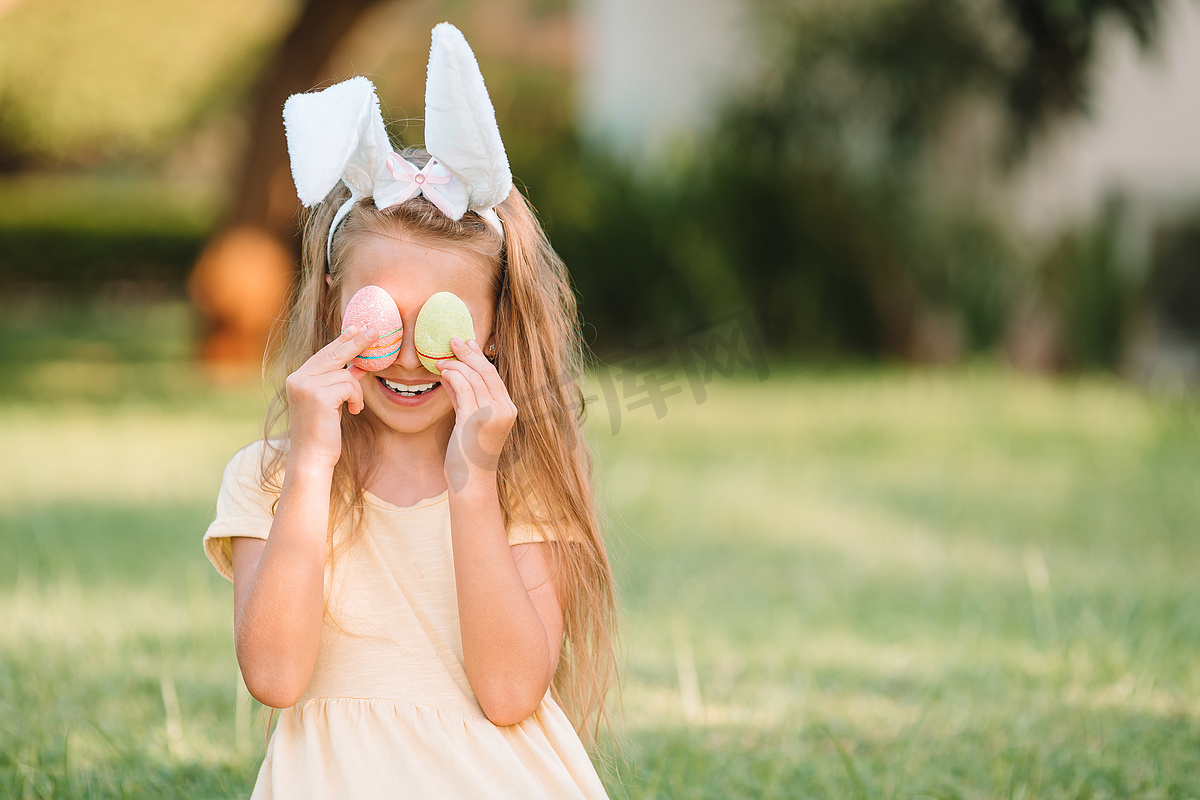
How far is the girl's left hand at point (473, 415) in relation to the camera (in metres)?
1.62

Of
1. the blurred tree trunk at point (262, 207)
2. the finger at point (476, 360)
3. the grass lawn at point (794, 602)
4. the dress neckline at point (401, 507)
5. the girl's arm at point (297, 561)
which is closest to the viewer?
the girl's arm at point (297, 561)

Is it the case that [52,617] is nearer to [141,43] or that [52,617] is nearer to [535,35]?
[141,43]

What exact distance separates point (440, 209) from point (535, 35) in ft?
103

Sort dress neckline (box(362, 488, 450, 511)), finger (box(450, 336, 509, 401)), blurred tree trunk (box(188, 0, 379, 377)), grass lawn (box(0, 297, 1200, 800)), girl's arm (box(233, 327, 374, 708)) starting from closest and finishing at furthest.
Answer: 1. girl's arm (box(233, 327, 374, 708))
2. finger (box(450, 336, 509, 401))
3. dress neckline (box(362, 488, 450, 511))
4. grass lawn (box(0, 297, 1200, 800))
5. blurred tree trunk (box(188, 0, 379, 377))

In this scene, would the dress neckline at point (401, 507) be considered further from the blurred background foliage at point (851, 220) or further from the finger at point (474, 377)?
the blurred background foliage at point (851, 220)

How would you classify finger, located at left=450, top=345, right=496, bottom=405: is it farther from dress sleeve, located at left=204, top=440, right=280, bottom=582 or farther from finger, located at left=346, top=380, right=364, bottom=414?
dress sleeve, located at left=204, top=440, right=280, bottom=582

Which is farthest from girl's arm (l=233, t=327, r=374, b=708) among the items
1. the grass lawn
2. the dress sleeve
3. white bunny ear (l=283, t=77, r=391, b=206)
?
the grass lawn

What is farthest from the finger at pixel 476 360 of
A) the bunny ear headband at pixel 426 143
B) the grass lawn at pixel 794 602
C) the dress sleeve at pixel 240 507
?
the grass lawn at pixel 794 602

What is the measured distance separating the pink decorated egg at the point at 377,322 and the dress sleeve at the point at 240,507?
27cm

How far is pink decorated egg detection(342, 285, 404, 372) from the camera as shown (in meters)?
1.66

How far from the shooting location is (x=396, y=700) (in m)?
1.69

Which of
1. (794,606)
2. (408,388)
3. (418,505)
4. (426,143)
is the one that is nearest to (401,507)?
(418,505)

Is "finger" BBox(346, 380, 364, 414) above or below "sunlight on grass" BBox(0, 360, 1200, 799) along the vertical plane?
above

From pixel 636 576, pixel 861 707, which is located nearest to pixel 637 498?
pixel 636 576
